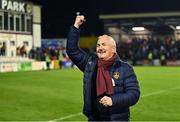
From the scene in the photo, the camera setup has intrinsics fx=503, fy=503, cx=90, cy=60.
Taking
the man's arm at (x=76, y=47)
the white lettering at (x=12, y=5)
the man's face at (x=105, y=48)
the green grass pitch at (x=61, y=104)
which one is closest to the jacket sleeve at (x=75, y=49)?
the man's arm at (x=76, y=47)

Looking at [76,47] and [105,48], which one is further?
[76,47]

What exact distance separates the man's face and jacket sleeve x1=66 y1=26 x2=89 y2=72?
0.61 metres

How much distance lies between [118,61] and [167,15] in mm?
59020

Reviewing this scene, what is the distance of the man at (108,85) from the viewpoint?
223 inches

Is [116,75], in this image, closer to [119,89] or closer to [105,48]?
[119,89]

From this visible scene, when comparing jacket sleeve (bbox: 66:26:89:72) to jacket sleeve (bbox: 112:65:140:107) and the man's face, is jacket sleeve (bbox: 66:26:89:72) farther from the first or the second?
jacket sleeve (bbox: 112:65:140:107)

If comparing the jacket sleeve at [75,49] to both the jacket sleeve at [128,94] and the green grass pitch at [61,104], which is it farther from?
the green grass pitch at [61,104]

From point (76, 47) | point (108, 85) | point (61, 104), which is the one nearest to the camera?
point (108, 85)

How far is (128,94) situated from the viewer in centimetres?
571

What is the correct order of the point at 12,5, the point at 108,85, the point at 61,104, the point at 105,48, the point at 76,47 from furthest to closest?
the point at 12,5 < the point at 61,104 < the point at 76,47 < the point at 105,48 < the point at 108,85

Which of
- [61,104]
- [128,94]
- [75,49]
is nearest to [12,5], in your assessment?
[61,104]

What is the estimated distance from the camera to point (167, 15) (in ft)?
209

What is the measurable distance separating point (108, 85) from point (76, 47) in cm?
92

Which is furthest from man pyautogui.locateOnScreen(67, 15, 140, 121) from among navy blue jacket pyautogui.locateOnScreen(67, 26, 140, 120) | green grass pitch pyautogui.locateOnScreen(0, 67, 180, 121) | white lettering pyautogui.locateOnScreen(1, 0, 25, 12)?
white lettering pyautogui.locateOnScreen(1, 0, 25, 12)
